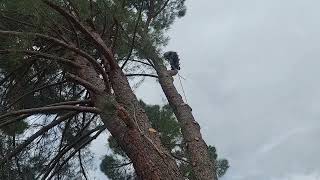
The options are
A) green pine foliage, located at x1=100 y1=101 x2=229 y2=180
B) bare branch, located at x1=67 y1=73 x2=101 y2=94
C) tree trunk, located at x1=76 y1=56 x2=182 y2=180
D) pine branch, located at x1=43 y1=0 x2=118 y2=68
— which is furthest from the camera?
green pine foliage, located at x1=100 y1=101 x2=229 y2=180

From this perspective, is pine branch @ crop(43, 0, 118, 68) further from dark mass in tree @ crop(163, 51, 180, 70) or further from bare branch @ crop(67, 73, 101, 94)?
dark mass in tree @ crop(163, 51, 180, 70)

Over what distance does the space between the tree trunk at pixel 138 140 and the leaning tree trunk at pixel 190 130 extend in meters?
0.94

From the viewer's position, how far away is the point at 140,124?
4.93 meters

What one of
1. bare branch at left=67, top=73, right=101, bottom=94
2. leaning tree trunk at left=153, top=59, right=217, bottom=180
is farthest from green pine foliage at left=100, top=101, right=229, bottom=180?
bare branch at left=67, top=73, right=101, bottom=94

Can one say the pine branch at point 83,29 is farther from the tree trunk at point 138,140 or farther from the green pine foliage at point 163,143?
the green pine foliage at point 163,143

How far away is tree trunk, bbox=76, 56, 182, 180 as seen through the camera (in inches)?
171

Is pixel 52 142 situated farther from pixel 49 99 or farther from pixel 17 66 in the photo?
pixel 17 66

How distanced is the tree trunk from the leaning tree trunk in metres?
0.94

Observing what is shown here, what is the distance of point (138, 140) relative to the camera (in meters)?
4.56

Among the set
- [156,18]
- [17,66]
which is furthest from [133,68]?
[17,66]

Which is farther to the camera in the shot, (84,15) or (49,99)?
(49,99)

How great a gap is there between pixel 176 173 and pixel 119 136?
69 cm

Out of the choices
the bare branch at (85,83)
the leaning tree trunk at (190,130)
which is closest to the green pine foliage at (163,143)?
the leaning tree trunk at (190,130)

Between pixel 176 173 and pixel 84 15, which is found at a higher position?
pixel 84 15
